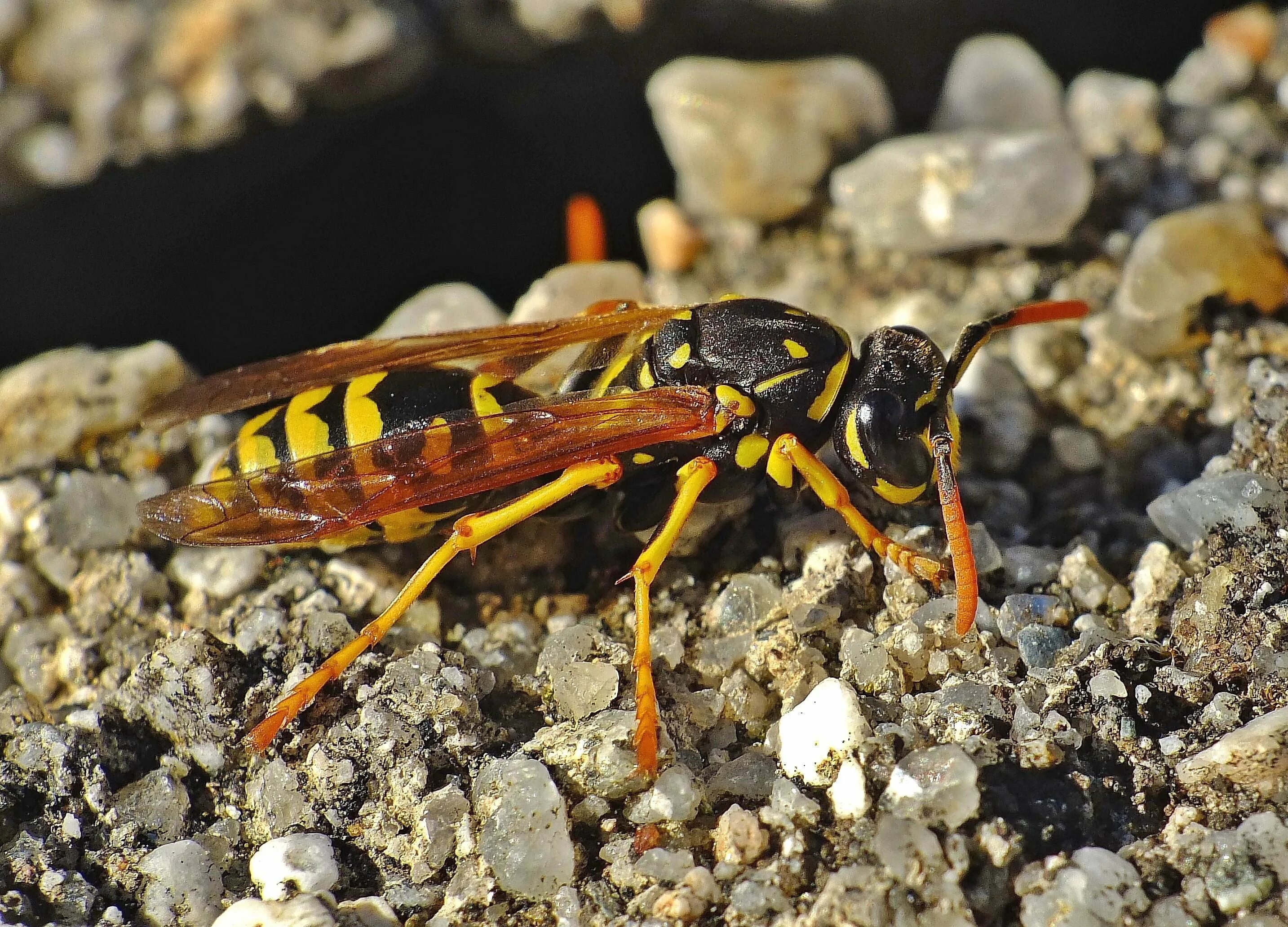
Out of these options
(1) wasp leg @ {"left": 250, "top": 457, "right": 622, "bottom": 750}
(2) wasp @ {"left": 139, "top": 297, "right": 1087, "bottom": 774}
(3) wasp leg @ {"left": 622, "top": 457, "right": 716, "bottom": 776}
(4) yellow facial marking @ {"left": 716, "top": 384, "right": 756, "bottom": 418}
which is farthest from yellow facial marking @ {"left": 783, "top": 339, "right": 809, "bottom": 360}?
(1) wasp leg @ {"left": 250, "top": 457, "right": 622, "bottom": 750}

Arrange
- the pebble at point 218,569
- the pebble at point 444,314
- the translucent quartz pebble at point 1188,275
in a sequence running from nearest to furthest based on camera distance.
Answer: the pebble at point 218,569 → the translucent quartz pebble at point 1188,275 → the pebble at point 444,314

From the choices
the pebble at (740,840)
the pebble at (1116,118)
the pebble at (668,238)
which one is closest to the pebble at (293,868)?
the pebble at (740,840)

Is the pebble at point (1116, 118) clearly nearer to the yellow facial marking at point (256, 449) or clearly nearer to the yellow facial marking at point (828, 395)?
the yellow facial marking at point (828, 395)

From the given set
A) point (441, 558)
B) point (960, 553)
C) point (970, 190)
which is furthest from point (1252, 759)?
point (970, 190)

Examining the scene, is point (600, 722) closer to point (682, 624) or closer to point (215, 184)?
point (682, 624)

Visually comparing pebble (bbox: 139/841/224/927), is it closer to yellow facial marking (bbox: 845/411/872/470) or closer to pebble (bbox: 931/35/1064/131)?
yellow facial marking (bbox: 845/411/872/470)

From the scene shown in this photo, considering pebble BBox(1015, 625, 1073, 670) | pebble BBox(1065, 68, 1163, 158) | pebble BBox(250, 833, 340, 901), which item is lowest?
pebble BBox(250, 833, 340, 901)
